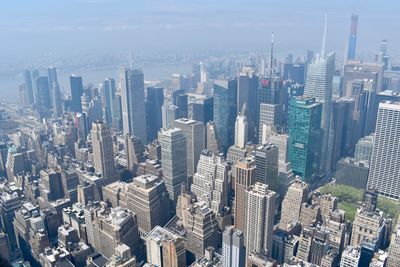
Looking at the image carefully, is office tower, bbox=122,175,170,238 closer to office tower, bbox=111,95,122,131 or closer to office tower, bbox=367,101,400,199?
office tower, bbox=367,101,400,199

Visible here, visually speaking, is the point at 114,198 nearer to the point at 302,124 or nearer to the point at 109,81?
the point at 302,124

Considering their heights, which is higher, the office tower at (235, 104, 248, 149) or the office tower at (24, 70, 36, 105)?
the office tower at (24, 70, 36, 105)

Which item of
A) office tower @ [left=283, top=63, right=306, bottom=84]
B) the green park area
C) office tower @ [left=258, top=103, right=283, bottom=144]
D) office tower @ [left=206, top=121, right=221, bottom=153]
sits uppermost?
office tower @ [left=283, top=63, right=306, bottom=84]

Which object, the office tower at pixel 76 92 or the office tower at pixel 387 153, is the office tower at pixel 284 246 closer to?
the office tower at pixel 387 153

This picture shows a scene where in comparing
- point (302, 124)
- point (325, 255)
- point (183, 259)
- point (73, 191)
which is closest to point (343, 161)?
point (302, 124)

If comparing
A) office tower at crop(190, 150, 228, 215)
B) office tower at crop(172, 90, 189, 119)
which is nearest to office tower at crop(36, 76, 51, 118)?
office tower at crop(172, 90, 189, 119)

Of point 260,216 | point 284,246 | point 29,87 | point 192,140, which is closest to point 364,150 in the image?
point 192,140

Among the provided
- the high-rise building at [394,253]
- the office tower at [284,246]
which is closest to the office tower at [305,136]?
the office tower at [284,246]
